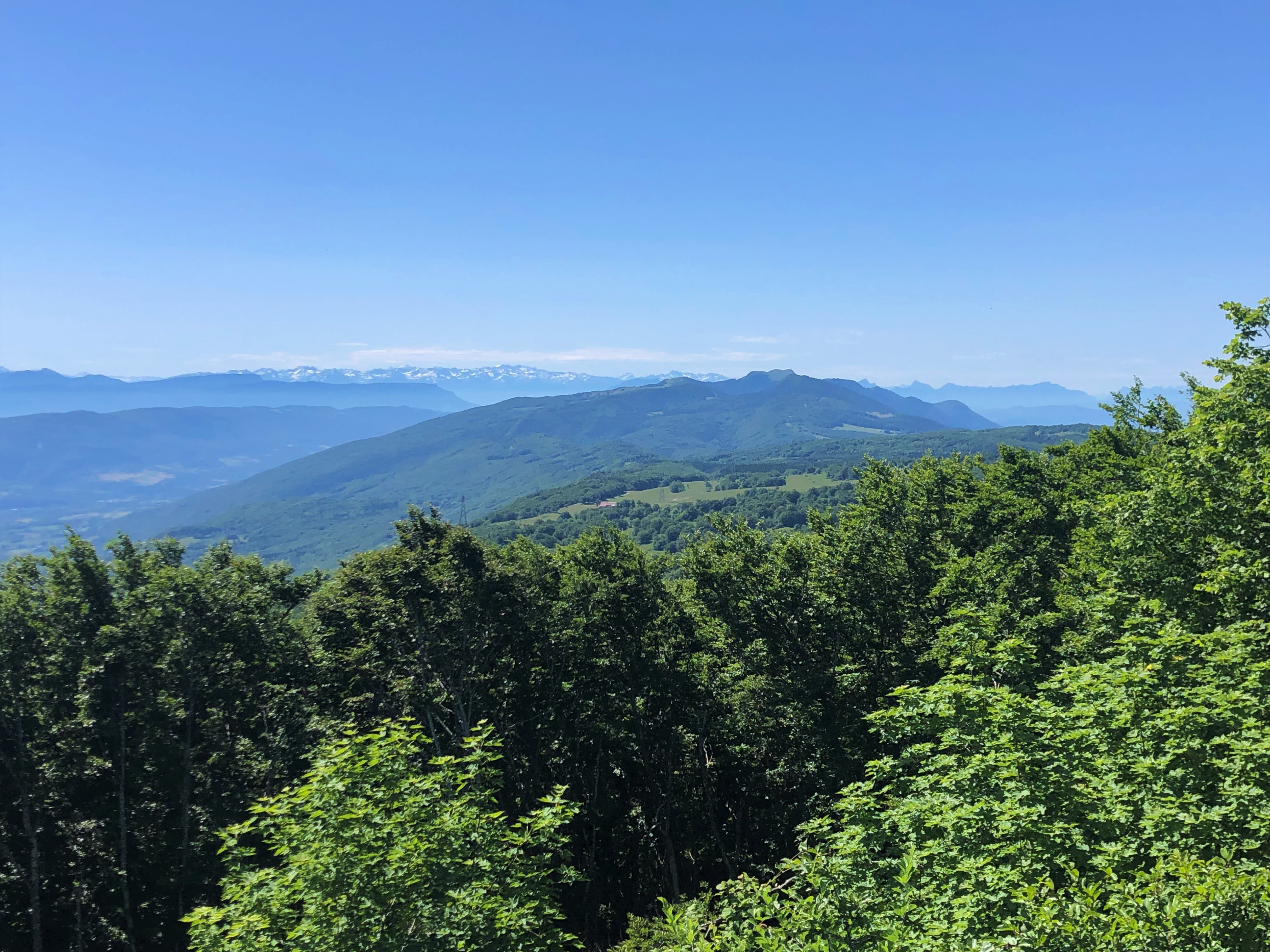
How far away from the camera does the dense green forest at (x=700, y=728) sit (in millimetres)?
10055

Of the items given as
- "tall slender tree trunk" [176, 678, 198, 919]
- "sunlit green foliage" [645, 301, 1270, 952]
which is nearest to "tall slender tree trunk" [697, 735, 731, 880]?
"sunlit green foliage" [645, 301, 1270, 952]

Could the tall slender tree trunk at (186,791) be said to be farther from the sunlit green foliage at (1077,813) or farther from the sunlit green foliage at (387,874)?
the sunlit green foliage at (1077,813)

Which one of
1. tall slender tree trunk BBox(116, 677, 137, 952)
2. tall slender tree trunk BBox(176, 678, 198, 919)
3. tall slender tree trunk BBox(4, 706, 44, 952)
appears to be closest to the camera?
tall slender tree trunk BBox(4, 706, 44, 952)

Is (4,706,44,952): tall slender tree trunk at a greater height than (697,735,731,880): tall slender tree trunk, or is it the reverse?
(4,706,44,952): tall slender tree trunk

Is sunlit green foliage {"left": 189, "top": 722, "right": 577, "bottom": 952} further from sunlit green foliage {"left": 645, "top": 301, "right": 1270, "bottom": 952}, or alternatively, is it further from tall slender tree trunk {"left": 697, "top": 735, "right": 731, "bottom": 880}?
tall slender tree trunk {"left": 697, "top": 735, "right": 731, "bottom": 880}

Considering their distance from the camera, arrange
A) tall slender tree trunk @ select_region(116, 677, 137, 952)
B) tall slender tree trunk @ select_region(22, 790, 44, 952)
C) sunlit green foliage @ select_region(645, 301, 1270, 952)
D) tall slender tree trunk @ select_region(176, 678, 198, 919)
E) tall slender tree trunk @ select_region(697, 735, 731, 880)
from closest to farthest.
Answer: sunlit green foliage @ select_region(645, 301, 1270, 952) < tall slender tree trunk @ select_region(22, 790, 44, 952) < tall slender tree trunk @ select_region(116, 677, 137, 952) < tall slender tree trunk @ select_region(176, 678, 198, 919) < tall slender tree trunk @ select_region(697, 735, 731, 880)

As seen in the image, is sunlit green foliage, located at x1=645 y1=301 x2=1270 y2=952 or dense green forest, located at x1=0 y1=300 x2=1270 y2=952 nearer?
sunlit green foliage, located at x1=645 y1=301 x2=1270 y2=952

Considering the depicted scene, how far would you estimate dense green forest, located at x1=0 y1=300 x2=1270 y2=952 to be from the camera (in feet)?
33.0

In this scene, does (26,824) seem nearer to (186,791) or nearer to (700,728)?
(186,791)

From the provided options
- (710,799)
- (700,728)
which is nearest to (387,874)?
(700,728)

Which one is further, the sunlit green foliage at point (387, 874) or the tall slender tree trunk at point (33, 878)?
the tall slender tree trunk at point (33, 878)

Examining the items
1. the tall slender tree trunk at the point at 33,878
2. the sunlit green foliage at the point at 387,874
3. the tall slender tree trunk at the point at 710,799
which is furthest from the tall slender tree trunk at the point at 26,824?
the tall slender tree trunk at the point at 710,799

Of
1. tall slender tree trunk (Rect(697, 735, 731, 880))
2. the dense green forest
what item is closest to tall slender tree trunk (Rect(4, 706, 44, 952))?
the dense green forest

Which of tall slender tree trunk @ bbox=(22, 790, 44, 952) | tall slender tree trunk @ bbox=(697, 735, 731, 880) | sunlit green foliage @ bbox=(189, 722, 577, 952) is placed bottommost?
tall slender tree trunk @ bbox=(697, 735, 731, 880)
